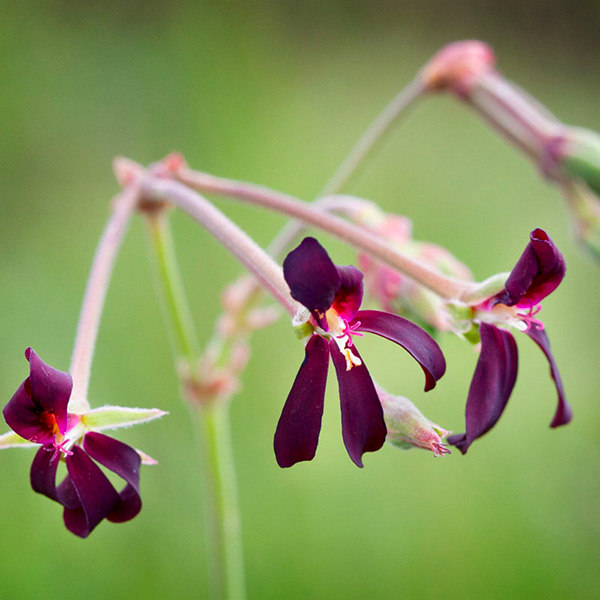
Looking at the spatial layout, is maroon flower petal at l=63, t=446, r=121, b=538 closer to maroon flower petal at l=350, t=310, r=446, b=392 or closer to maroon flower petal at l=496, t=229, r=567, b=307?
maroon flower petal at l=350, t=310, r=446, b=392

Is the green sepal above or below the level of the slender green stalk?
below

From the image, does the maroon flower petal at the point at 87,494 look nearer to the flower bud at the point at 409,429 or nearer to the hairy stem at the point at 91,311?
the hairy stem at the point at 91,311

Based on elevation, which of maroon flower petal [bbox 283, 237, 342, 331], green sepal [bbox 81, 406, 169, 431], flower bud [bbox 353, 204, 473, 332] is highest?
flower bud [bbox 353, 204, 473, 332]

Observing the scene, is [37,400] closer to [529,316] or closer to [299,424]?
[299,424]

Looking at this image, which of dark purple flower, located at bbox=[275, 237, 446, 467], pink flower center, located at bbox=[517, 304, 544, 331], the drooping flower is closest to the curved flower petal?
the drooping flower

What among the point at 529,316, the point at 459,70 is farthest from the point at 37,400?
the point at 459,70

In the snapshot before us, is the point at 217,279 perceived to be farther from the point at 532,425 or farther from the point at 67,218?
the point at 532,425
